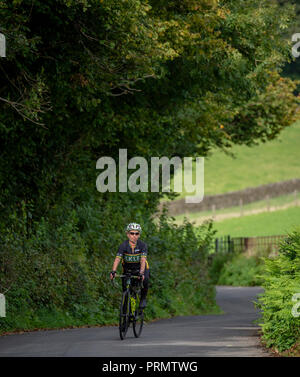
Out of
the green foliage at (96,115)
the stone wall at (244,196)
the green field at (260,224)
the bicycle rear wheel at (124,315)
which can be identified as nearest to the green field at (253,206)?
the stone wall at (244,196)

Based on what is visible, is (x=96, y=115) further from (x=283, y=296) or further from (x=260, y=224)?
(x=260, y=224)

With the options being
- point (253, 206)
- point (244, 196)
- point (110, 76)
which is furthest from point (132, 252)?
point (244, 196)

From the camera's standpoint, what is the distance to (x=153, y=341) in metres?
15.7

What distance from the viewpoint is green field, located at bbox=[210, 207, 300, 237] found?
60375 mm

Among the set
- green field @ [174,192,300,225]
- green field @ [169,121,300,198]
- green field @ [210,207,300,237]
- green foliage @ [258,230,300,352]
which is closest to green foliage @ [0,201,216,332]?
green foliage @ [258,230,300,352]

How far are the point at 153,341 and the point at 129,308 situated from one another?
3.15 feet

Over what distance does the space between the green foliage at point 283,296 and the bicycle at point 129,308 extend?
2421 millimetres

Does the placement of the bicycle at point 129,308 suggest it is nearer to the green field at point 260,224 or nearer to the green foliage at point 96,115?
the green foliage at point 96,115

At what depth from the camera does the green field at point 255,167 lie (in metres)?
89.8

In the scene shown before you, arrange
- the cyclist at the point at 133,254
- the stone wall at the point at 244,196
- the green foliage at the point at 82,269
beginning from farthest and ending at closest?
1. the stone wall at the point at 244,196
2. the green foliage at the point at 82,269
3. the cyclist at the point at 133,254

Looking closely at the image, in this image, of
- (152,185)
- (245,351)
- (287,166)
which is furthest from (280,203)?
(245,351)

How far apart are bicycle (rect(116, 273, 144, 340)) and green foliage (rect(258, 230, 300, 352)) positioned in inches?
95.3

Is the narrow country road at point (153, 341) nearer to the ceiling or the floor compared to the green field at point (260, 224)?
nearer to the floor

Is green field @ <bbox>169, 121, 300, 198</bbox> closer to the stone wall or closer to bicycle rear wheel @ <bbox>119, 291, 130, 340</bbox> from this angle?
the stone wall
